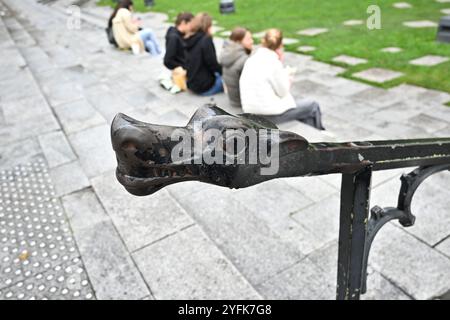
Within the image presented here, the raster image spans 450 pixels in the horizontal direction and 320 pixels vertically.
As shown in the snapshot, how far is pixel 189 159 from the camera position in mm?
742

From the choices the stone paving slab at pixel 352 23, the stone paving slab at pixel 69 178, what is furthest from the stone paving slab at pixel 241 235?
the stone paving slab at pixel 352 23

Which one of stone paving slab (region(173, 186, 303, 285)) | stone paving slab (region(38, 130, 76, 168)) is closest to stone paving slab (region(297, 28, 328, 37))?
stone paving slab (region(38, 130, 76, 168))

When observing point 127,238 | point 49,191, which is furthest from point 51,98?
point 127,238

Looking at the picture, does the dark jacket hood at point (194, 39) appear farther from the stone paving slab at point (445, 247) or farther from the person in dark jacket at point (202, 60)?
the stone paving slab at point (445, 247)

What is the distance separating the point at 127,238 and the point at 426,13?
11213 mm

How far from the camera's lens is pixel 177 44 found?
21.7 feet

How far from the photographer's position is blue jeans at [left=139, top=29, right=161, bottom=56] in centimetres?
941

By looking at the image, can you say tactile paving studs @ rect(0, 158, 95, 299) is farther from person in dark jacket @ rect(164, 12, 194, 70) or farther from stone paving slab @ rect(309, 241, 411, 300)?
person in dark jacket @ rect(164, 12, 194, 70)

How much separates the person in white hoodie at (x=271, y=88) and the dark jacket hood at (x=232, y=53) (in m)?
0.61

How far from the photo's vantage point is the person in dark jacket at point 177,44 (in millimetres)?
6355

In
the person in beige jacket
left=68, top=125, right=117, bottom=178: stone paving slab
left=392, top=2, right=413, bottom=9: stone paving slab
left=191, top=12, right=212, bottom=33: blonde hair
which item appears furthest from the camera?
left=392, top=2, right=413, bottom=9: stone paving slab

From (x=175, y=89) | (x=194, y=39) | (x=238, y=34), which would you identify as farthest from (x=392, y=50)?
(x=175, y=89)

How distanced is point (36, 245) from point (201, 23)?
14.2ft

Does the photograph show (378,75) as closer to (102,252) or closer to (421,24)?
(421,24)
